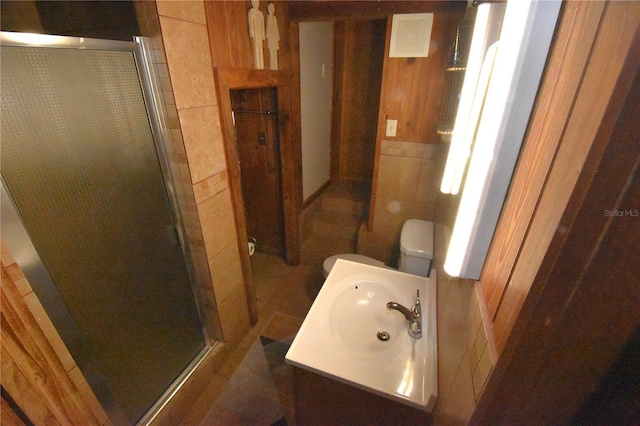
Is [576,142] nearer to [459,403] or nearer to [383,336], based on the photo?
[459,403]

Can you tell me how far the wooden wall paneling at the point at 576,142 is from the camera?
0.98 ft

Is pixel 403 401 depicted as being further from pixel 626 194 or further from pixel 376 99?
pixel 376 99

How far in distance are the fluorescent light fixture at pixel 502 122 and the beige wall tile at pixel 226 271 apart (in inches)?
50.4

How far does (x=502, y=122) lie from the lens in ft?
1.74

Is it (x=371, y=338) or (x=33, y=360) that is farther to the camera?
(x=371, y=338)

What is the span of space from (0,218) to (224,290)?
1.06 m

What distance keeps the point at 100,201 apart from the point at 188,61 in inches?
27.0

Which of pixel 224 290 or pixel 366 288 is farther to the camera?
pixel 224 290

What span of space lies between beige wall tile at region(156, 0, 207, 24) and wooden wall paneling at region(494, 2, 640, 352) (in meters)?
1.30

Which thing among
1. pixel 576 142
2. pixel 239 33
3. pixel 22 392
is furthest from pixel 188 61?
pixel 576 142

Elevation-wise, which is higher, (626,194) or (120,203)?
(626,194)

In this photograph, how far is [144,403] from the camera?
132 centimetres

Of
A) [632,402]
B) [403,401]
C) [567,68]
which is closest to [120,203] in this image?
[403,401]

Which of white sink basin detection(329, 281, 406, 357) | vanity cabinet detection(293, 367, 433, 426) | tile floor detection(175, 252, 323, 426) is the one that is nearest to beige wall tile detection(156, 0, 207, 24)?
white sink basin detection(329, 281, 406, 357)
